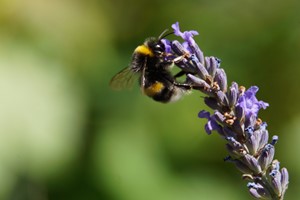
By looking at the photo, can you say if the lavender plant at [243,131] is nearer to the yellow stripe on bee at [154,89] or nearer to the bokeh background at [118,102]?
the yellow stripe on bee at [154,89]

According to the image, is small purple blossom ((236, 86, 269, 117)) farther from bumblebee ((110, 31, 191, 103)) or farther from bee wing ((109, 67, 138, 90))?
bee wing ((109, 67, 138, 90))

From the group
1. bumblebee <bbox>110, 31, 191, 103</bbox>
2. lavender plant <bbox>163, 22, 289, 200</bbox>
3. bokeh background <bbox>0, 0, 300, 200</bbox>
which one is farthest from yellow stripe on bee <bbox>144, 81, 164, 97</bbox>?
bokeh background <bbox>0, 0, 300, 200</bbox>

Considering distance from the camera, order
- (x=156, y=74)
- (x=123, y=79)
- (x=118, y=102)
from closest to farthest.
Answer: (x=156, y=74)
(x=123, y=79)
(x=118, y=102)

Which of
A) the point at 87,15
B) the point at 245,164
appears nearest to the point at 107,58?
the point at 87,15

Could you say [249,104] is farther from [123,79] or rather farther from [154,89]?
[123,79]

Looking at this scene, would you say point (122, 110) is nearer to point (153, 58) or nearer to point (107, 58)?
point (107, 58)

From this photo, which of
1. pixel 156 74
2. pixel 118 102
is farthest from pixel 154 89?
pixel 118 102
